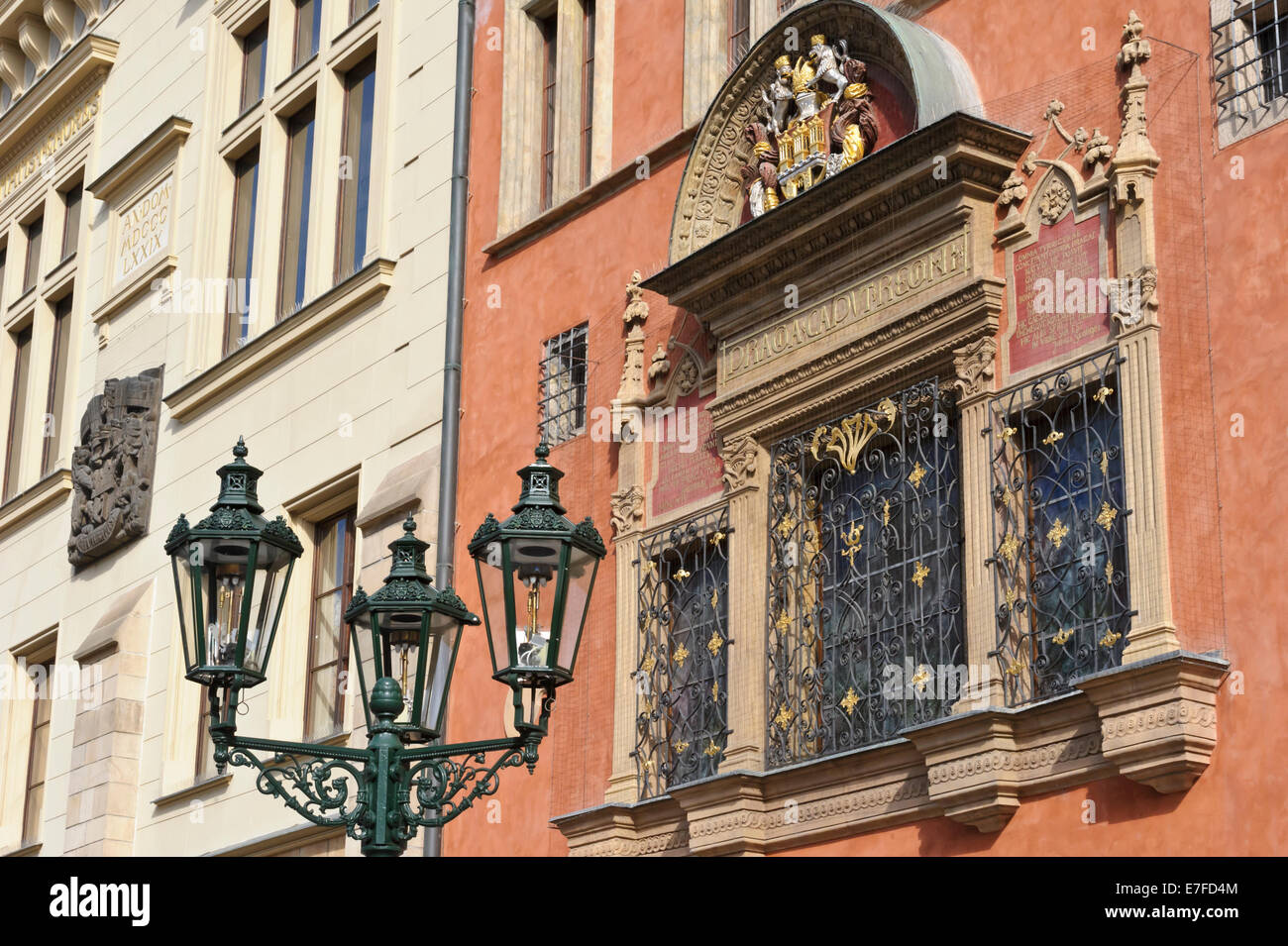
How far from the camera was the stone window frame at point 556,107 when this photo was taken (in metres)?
14.7

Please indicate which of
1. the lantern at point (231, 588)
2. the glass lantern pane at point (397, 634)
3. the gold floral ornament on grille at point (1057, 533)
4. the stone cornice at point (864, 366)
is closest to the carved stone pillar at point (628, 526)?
the stone cornice at point (864, 366)

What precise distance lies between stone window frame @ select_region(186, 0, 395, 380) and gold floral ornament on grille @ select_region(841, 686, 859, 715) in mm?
6448

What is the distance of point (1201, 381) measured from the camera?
32.2 ft

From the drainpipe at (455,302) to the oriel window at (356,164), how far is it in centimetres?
143

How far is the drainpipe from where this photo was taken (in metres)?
15.1

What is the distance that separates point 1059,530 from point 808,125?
10.2 feet

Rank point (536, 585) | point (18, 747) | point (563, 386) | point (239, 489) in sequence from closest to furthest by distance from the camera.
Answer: point (536, 585) → point (239, 489) → point (563, 386) → point (18, 747)

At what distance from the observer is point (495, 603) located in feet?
29.2

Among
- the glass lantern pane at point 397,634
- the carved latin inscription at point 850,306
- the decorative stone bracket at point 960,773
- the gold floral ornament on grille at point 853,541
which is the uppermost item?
the carved latin inscription at point 850,306

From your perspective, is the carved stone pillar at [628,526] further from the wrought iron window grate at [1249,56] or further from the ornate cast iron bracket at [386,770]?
the wrought iron window grate at [1249,56]

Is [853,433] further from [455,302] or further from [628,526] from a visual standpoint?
[455,302]

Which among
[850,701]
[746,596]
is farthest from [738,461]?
[850,701]

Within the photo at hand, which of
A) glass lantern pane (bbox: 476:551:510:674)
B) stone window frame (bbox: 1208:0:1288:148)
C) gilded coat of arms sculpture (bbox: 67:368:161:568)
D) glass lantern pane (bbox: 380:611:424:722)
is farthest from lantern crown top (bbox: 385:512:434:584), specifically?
gilded coat of arms sculpture (bbox: 67:368:161:568)
